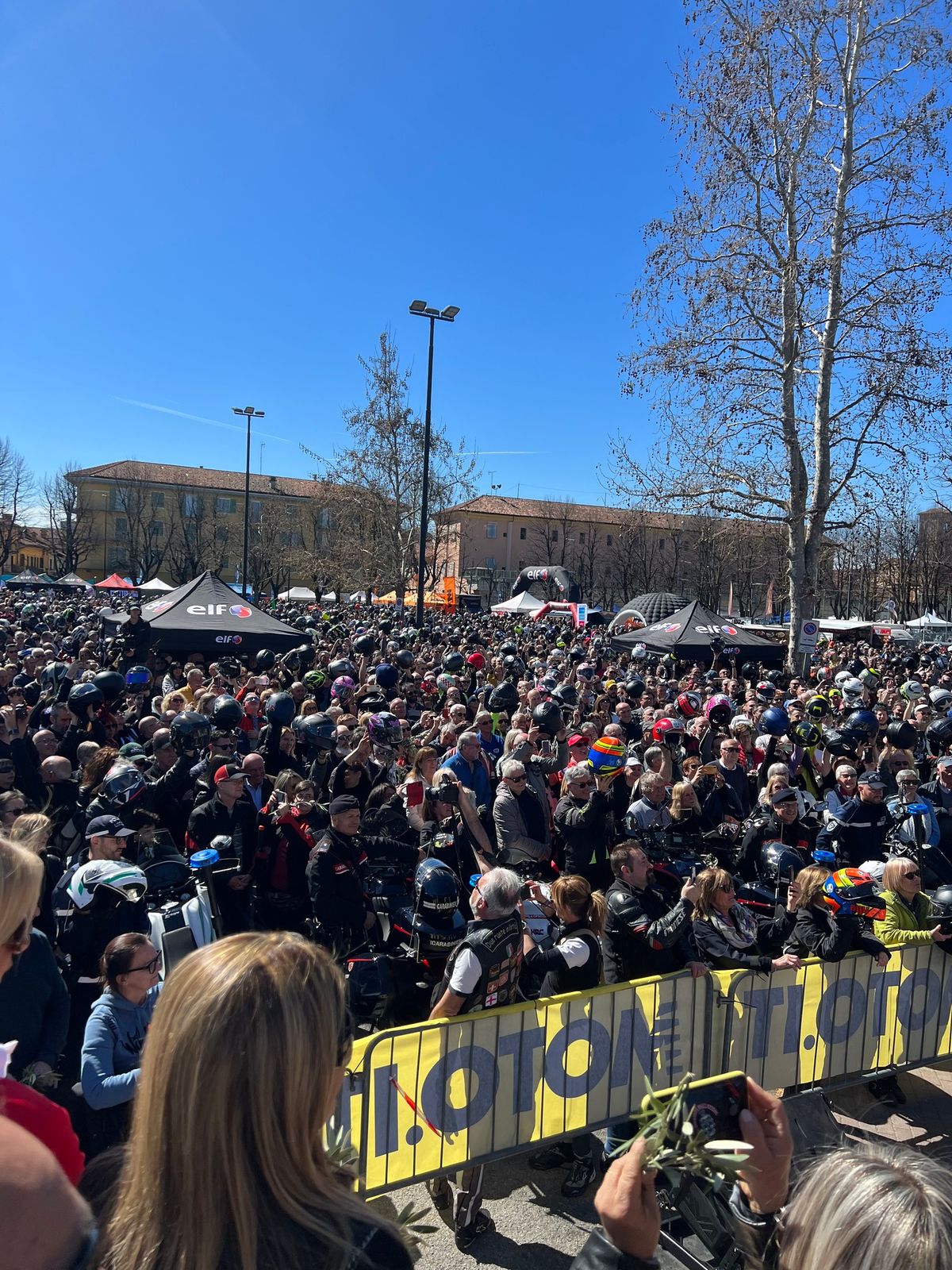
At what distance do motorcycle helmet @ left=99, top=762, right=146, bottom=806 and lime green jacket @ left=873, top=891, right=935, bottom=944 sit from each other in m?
4.98

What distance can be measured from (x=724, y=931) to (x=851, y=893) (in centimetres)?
70

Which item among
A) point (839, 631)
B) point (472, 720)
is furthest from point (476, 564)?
point (472, 720)

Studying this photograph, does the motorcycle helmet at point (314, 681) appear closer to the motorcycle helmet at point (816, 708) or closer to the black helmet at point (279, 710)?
the black helmet at point (279, 710)

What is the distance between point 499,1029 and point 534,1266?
3.08 ft

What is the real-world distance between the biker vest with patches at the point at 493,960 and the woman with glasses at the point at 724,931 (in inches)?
44.0

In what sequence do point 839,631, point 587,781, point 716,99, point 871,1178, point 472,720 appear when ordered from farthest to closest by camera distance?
point 839,631
point 716,99
point 472,720
point 587,781
point 871,1178

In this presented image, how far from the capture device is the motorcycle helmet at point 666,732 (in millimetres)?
9625

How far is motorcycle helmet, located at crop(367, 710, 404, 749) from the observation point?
908 centimetres

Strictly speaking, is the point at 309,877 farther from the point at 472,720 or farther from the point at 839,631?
the point at 839,631

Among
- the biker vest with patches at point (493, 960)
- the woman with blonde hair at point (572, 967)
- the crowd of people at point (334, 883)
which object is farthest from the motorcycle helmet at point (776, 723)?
the biker vest with patches at point (493, 960)

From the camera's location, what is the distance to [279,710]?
8.94 metres

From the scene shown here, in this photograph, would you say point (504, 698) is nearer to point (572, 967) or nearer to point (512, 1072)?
point (572, 967)

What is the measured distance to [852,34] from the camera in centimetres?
1892

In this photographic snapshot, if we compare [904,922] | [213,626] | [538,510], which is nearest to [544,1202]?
[904,922]
